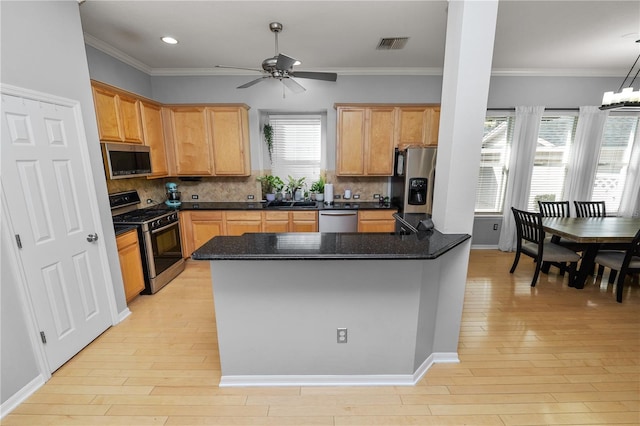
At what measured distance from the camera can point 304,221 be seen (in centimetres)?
404

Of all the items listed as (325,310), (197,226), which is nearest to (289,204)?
(197,226)

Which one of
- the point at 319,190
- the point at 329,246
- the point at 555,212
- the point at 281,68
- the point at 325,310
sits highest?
the point at 281,68

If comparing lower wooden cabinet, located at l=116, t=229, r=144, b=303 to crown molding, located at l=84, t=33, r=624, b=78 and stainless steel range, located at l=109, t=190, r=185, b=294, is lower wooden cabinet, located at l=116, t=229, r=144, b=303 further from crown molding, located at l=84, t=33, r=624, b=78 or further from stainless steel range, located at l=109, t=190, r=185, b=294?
crown molding, located at l=84, t=33, r=624, b=78

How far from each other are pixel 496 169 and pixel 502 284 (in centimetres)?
214

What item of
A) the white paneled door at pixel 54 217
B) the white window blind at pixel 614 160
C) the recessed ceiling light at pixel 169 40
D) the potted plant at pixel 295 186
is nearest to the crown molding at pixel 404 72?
the white window blind at pixel 614 160

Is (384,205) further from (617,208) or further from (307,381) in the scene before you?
(617,208)

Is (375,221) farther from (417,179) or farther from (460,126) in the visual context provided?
(460,126)

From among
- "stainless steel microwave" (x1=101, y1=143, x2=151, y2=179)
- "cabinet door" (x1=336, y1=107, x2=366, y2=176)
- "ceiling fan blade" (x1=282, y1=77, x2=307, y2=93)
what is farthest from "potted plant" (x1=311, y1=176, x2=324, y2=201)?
"stainless steel microwave" (x1=101, y1=143, x2=151, y2=179)

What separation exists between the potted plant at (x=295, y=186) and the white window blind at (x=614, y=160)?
198 inches

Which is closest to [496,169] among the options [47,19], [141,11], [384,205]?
[384,205]

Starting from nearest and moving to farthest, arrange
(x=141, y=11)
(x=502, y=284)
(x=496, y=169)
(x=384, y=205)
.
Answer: (x=141, y=11) < (x=502, y=284) < (x=384, y=205) < (x=496, y=169)

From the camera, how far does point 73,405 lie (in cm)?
175

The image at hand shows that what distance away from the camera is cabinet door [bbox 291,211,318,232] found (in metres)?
4.01

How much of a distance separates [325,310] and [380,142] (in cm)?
303
